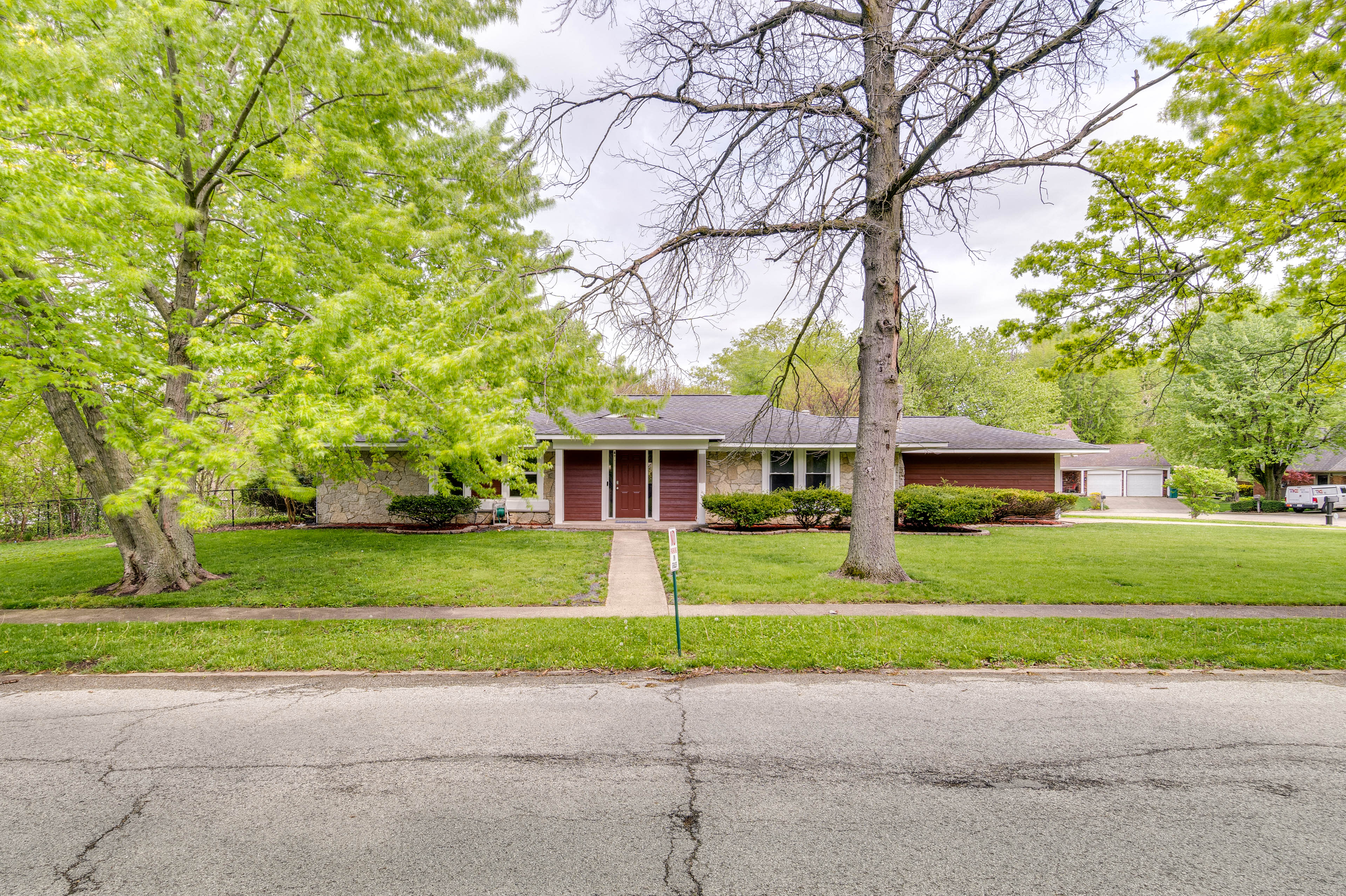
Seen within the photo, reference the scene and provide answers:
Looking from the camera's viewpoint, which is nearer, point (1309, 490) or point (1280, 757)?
point (1280, 757)

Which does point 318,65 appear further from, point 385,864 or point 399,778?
point 385,864

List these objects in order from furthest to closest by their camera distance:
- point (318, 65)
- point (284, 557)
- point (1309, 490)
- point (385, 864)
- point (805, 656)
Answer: point (1309, 490) < point (284, 557) < point (318, 65) < point (805, 656) < point (385, 864)

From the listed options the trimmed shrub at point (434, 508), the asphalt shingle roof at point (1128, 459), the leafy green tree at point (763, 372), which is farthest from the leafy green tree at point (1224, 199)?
the asphalt shingle roof at point (1128, 459)

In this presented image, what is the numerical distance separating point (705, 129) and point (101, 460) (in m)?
9.29

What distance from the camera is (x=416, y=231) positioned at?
301 inches

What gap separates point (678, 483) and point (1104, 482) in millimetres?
42064

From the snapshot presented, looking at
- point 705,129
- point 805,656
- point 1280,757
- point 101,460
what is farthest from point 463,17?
point 1280,757

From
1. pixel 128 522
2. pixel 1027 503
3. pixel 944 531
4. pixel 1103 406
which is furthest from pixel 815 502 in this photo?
pixel 1103 406

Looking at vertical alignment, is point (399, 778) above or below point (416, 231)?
below

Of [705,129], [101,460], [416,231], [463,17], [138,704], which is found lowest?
[138,704]

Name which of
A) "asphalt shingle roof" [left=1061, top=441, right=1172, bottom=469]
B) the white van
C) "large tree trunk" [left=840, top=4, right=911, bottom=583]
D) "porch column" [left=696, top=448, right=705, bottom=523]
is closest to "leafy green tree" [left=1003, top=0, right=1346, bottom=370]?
"large tree trunk" [left=840, top=4, right=911, bottom=583]

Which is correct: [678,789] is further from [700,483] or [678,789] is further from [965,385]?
[965,385]

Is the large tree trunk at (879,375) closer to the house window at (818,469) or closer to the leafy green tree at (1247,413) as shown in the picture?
the house window at (818,469)

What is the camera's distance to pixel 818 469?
59.6 ft
